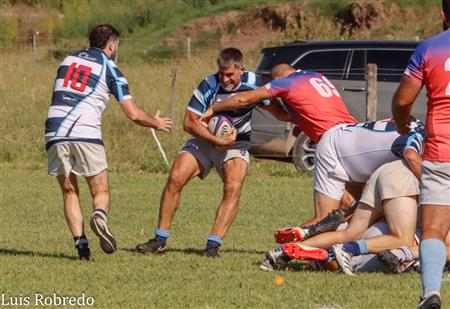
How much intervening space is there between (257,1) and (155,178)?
2336cm

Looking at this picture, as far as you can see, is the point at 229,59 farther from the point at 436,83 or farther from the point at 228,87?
the point at 436,83

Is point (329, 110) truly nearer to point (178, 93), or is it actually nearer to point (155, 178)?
point (155, 178)

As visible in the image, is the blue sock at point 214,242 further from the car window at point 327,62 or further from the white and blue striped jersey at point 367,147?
the car window at point 327,62

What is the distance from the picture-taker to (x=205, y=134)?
10508 millimetres

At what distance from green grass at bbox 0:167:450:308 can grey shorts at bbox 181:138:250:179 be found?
2.64 ft

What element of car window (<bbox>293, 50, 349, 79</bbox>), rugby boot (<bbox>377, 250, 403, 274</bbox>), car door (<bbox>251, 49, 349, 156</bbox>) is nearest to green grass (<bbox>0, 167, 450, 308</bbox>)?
rugby boot (<bbox>377, 250, 403, 274</bbox>)

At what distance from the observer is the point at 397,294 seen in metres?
8.25

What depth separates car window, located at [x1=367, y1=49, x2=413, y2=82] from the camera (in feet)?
60.3

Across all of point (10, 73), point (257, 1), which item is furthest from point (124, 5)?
point (10, 73)

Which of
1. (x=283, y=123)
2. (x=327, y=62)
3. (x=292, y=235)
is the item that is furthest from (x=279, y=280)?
(x=327, y=62)

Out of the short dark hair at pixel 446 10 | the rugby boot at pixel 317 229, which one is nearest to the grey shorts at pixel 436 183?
the short dark hair at pixel 446 10

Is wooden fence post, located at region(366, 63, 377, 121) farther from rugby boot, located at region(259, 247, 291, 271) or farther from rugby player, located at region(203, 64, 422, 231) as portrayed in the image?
rugby boot, located at region(259, 247, 291, 271)

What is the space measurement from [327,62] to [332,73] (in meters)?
0.23

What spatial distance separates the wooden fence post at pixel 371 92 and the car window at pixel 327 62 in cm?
→ 72
